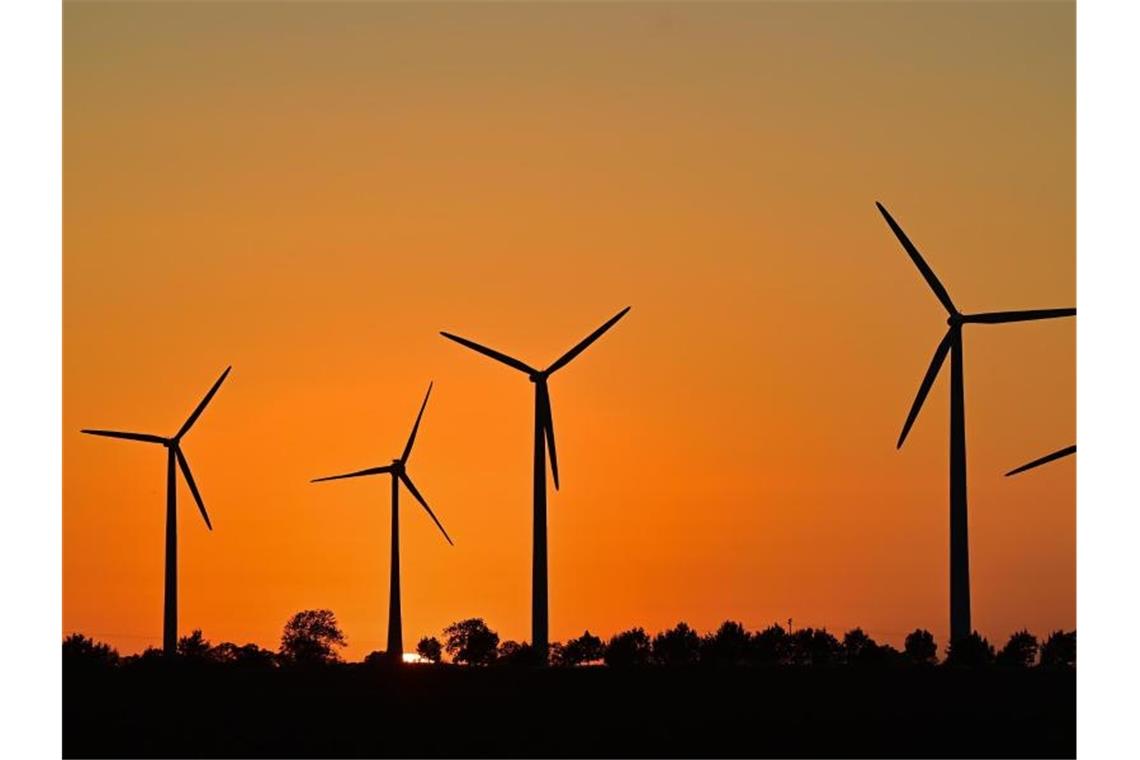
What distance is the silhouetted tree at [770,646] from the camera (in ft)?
531

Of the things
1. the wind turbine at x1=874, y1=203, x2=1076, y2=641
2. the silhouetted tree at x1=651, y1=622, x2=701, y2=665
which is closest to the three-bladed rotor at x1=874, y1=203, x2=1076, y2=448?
the wind turbine at x1=874, y1=203, x2=1076, y2=641

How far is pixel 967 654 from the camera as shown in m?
121

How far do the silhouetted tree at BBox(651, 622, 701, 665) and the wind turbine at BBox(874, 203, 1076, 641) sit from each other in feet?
149

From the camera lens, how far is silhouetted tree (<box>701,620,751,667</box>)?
164 metres

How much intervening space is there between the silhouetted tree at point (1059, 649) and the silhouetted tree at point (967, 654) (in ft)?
39.4

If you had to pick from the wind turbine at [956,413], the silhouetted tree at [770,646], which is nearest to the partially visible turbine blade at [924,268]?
the wind turbine at [956,413]

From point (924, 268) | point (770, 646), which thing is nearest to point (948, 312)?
point (924, 268)

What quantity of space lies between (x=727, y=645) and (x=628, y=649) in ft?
21.9

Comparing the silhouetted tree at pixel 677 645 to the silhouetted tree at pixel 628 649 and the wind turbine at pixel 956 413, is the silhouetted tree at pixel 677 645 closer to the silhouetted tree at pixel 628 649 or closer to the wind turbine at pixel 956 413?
the silhouetted tree at pixel 628 649

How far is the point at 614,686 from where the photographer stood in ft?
383

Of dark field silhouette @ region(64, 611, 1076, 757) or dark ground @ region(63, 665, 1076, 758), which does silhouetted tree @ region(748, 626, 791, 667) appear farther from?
dark ground @ region(63, 665, 1076, 758)

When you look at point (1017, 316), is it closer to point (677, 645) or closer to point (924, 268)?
point (924, 268)
